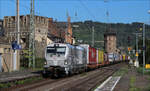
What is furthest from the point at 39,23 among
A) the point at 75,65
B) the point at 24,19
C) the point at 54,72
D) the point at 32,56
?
the point at 54,72

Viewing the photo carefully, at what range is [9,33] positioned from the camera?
171ft

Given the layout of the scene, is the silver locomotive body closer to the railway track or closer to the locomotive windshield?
the locomotive windshield

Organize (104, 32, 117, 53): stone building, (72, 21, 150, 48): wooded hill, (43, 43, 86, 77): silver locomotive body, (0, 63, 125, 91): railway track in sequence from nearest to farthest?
(0, 63, 125, 91): railway track, (43, 43, 86, 77): silver locomotive body, (72, 21, 150, 48): wooded hill, (104, 32, 117, 53): stone building

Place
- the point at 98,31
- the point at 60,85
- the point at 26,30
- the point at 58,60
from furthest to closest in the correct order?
1. the point at 98,31
2. the point at 26,30
3. the point at 58,60
4. the point at 60,85

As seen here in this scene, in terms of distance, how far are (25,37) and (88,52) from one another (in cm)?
1785

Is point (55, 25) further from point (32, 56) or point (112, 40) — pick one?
point (112, 40)

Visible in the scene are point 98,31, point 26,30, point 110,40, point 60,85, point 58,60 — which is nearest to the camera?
point 60,85

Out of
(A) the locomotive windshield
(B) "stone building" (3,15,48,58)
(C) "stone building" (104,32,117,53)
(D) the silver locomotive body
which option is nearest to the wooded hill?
(B) "stone building" (3,15,48,58)

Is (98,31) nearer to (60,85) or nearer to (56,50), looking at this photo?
(56,50)

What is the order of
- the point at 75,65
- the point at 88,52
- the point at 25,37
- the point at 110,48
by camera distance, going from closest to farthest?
the point at 75,65
the point at 88,52
the point at 25,37
the point at 110,48

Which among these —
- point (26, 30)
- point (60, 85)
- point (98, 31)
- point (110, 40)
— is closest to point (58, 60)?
point (60, 85)

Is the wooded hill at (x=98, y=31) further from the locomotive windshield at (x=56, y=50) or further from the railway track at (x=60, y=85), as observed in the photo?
the railway track at (x=60, y=85)

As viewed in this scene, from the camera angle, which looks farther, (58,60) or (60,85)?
(58,60)

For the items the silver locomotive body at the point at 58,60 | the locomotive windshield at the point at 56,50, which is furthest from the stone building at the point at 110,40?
the locomotive windshield at the point at 56,50
